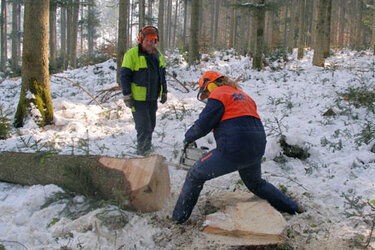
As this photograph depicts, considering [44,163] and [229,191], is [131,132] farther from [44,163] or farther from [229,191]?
[229,191]

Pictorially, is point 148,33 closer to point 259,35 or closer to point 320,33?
point 259,35

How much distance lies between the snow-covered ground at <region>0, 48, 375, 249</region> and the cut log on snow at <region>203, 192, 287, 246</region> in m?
0.14

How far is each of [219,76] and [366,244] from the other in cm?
205

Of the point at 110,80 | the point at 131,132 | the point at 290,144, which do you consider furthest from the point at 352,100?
the point at 110,80

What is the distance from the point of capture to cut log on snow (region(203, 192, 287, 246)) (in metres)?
2.50

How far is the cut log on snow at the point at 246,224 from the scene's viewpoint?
250cm

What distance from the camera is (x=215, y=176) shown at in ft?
9.05

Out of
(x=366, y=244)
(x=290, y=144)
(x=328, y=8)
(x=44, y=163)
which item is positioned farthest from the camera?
(x=328, y=8)

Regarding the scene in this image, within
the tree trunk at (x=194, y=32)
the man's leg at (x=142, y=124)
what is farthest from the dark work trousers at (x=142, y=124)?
the tree trunk at (x=194, y=32)

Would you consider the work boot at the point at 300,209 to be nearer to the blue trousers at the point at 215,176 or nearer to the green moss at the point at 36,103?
the blue trousers at the point at 215,176

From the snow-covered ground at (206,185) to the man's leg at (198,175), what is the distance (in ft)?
0.52

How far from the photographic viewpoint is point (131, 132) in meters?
5.82

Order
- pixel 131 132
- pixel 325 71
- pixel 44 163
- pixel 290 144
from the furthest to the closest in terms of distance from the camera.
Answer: pixel 325 71 < pixel 131 132 < pixel 290 144 < pixel 44 163

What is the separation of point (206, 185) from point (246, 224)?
44.7 inches
